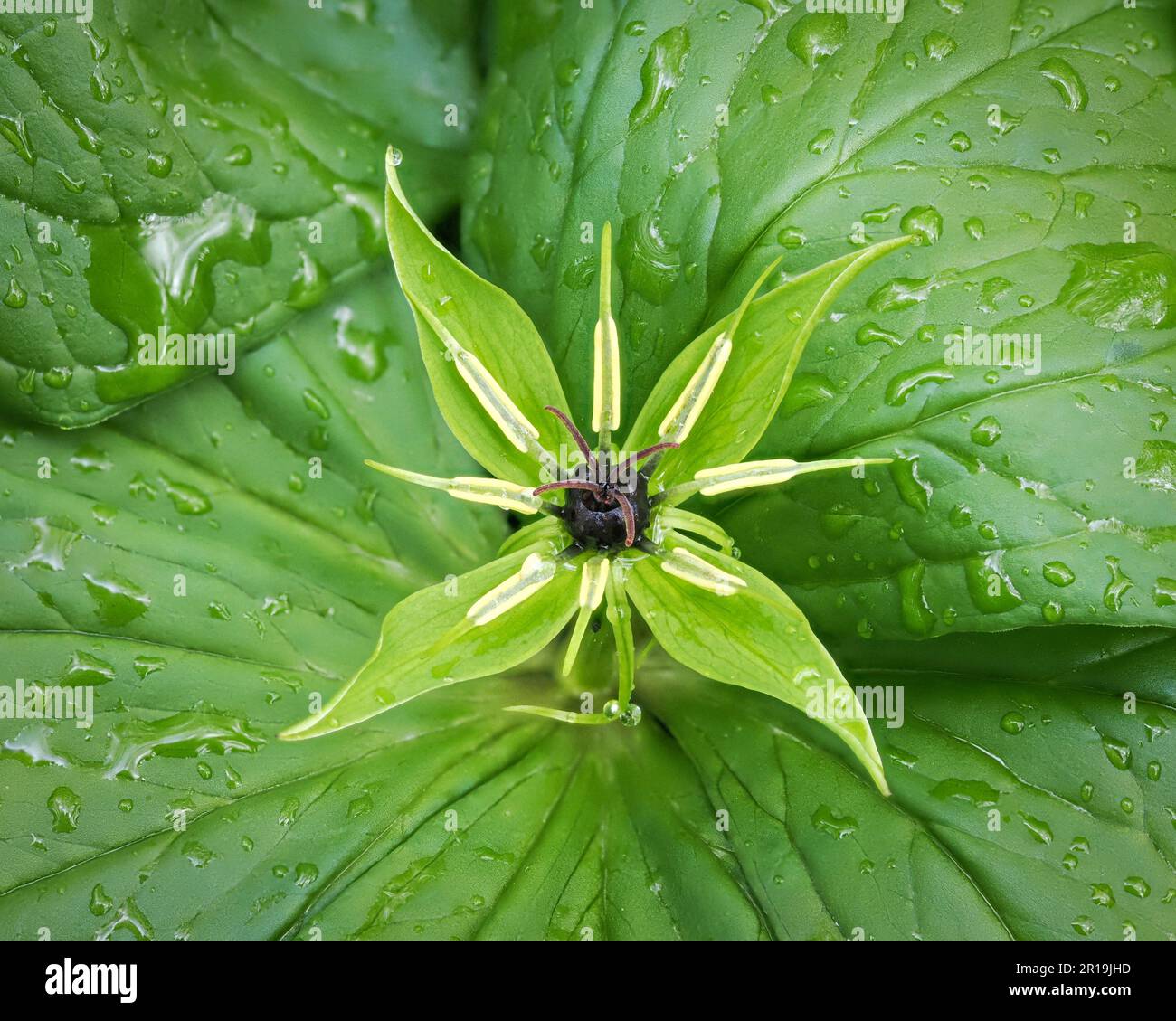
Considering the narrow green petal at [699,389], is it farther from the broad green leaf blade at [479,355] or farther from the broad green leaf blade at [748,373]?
the broad green leaf blade at [479,355]

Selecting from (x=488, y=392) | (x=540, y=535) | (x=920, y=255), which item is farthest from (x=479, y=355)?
(x=920, y=255)

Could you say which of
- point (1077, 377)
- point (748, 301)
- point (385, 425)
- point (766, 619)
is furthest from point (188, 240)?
point (1077, 377)

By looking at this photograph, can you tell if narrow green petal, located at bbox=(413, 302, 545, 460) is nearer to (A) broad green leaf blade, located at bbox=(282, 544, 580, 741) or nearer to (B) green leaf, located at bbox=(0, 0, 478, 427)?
(A) broad green leaf blade, located at bbox=(282, 544, 580, 741)

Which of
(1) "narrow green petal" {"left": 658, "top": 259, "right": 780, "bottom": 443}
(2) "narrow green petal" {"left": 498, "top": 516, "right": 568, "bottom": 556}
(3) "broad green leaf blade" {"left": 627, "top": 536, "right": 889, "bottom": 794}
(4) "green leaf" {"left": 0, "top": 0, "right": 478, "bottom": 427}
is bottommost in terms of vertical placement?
(3) "broad green leaf blade" {"left": 627, "top": 536, "right": 889, "bottom": 794}

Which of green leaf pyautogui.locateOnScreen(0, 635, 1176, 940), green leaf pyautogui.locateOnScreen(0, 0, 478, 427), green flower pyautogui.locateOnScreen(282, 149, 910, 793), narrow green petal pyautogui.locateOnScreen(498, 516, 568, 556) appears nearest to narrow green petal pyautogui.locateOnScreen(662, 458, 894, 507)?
green flower pyautogui.locateOnScreen(282, 149, 910, 793)

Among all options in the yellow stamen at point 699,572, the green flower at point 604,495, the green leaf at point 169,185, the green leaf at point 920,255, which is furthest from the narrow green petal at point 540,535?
the green leaf at point 169,185

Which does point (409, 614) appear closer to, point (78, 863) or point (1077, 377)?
point (78, 863)
